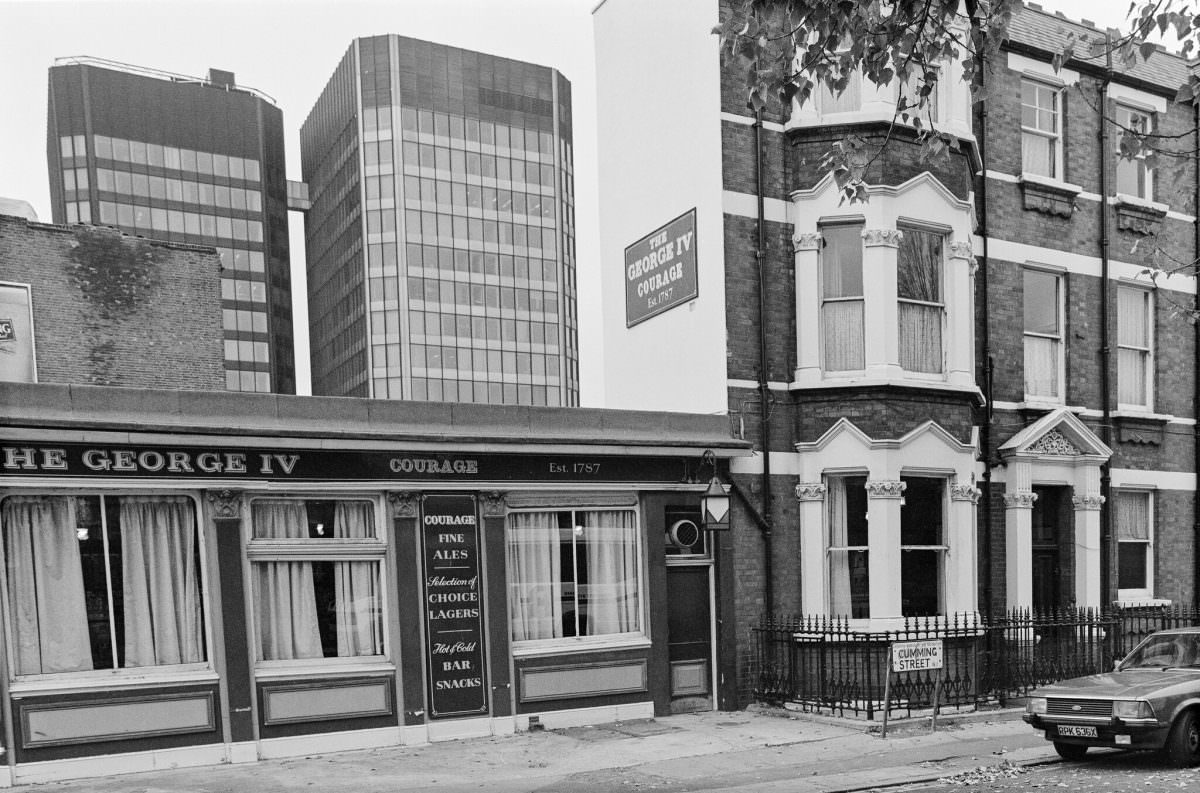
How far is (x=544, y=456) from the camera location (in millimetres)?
12703

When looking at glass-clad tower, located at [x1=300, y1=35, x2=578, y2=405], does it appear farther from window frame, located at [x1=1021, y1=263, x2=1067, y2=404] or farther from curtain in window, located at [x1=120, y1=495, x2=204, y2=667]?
curtain in window, located at [x1=120, y1=495, x2=204, y2=667]

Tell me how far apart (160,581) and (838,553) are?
902cm

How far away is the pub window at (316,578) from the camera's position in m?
11.3

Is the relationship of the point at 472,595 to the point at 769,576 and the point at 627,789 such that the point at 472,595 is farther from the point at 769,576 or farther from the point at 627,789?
the point at 769,576

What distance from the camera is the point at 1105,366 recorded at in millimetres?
17062

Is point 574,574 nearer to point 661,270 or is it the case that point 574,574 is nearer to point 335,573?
point 335,573

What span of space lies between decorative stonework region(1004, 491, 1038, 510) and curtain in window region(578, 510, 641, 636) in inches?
255

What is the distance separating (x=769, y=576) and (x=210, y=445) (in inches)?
307

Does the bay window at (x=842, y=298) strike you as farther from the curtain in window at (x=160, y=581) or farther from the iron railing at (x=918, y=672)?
the curtain in window at (x=160, y=581)

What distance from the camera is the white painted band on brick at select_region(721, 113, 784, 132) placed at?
1436 centimetres

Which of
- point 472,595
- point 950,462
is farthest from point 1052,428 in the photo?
point 472,595

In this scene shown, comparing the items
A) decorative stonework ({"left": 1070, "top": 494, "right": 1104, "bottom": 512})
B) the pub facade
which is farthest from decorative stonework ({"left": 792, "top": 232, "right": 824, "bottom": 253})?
decorative stonework ({"left": 1070, "top": 494, "right": 1104, "bottom": 512})

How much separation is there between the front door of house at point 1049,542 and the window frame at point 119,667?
12.9m

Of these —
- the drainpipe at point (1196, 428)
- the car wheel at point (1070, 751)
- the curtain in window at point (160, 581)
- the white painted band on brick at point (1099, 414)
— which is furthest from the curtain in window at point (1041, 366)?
the curtain in window at point (160, 581)
